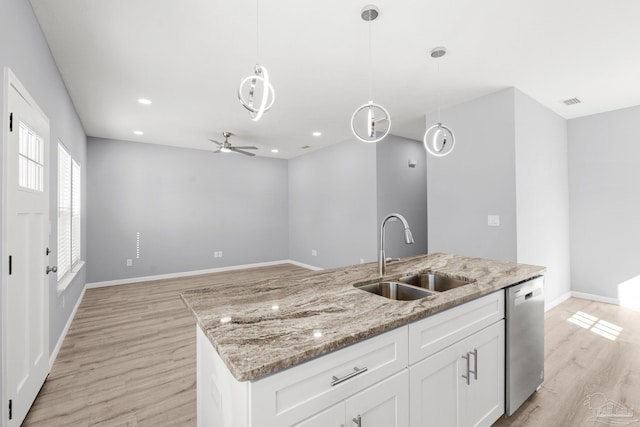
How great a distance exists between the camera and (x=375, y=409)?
1123mm

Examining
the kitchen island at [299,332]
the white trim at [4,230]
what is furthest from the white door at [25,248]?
the kitchen island at [299,332]

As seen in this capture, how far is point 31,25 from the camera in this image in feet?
6.71

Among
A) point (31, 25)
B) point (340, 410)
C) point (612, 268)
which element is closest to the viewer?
point (340, 410)

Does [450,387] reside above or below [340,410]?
below

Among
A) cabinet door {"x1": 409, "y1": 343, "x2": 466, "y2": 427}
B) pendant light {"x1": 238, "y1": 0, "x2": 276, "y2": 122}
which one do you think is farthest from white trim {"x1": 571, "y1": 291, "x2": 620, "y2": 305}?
pendant light {"x1": 238, "y1": 0, "x2": 276, "y2": 122}

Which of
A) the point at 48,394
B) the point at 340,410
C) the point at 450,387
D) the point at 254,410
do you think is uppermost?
the point at 254,410

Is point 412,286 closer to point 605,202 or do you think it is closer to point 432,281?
point 432,281

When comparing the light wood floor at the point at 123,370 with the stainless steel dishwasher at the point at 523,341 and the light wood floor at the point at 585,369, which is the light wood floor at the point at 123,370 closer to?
the stainless steel dishwasher at the point at 523,341

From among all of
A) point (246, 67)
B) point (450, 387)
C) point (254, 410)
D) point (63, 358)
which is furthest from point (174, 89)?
point (450, 387)

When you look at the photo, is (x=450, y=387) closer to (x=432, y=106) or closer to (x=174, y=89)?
(x=432, y=106)

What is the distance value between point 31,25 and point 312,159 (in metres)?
5.10

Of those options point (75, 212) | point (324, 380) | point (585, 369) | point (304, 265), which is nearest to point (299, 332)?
point (324, 380)

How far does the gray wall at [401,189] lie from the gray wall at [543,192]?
216 cm

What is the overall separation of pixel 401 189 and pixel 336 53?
3500 millimetres
